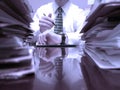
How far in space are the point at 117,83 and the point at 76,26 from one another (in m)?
2.78

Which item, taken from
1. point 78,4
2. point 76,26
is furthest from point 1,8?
point 78,4

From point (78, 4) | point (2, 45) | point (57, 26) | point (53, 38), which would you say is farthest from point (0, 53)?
point (78, 4)

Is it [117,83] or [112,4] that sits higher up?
[112,4]

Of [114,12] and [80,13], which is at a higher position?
[80,13]

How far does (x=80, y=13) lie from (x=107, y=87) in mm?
2882

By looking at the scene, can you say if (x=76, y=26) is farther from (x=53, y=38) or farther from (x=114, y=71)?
(x=114, y=71)

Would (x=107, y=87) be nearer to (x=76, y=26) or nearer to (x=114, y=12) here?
(x=114, y=12)

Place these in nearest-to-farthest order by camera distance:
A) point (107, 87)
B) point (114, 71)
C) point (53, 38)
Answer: point (107, 87), point (114, 71), point (53, 38)

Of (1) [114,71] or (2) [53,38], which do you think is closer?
(1) [114,71]

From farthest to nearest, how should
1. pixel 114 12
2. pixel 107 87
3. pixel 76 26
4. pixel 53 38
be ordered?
pixel 76 26 → pixel 53 38 → pixel 114 12 → pixel 107 87

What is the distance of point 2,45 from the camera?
16.4 inches

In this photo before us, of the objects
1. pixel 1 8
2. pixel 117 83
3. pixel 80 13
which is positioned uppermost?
pixel 80 13

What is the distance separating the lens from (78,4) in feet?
10.9

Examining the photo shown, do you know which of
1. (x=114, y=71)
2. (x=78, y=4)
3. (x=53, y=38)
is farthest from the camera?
(x=78, y=4)
